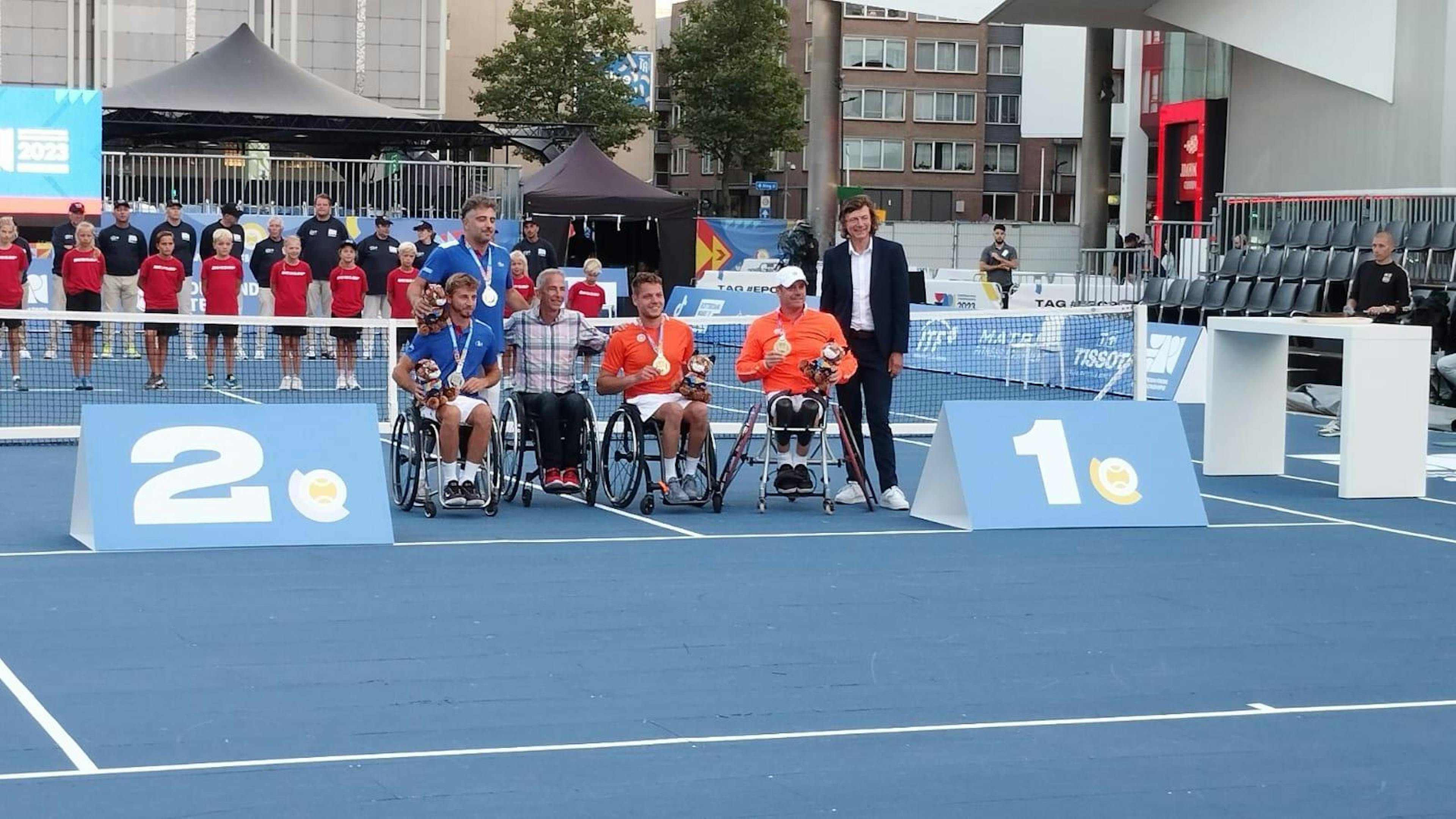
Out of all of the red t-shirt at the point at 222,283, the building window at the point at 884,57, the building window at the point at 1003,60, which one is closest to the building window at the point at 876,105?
the building window at the point at 884,57

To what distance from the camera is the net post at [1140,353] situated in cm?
1692

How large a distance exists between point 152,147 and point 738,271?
12785mm

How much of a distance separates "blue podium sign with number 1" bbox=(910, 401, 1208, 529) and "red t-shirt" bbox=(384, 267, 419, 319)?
33.2ft

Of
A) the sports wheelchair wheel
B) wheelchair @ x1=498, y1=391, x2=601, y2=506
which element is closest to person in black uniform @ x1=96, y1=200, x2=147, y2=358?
the sports wheelchair wheel

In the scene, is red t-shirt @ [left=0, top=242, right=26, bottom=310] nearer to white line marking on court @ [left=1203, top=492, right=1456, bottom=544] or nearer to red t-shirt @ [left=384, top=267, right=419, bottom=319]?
red t-shirt @ [left=384, top=267, right=419, bottom=319]

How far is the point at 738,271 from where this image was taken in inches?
1419

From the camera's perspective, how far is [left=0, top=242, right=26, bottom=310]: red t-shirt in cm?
2169

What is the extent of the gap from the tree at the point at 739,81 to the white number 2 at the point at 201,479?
7039 centimetres

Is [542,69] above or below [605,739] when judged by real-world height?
above

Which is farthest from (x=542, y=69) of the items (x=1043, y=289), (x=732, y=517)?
(x=732, y=517)

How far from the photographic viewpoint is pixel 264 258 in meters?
24.5

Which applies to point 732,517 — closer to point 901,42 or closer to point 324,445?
point 324,445

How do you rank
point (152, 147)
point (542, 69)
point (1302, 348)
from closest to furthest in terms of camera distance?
point (1302, 348)
point (152, 147)
point (542, 69)

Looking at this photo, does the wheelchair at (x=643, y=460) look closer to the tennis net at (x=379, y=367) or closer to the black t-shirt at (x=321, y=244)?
the tennis net at (x=379, y=367)
